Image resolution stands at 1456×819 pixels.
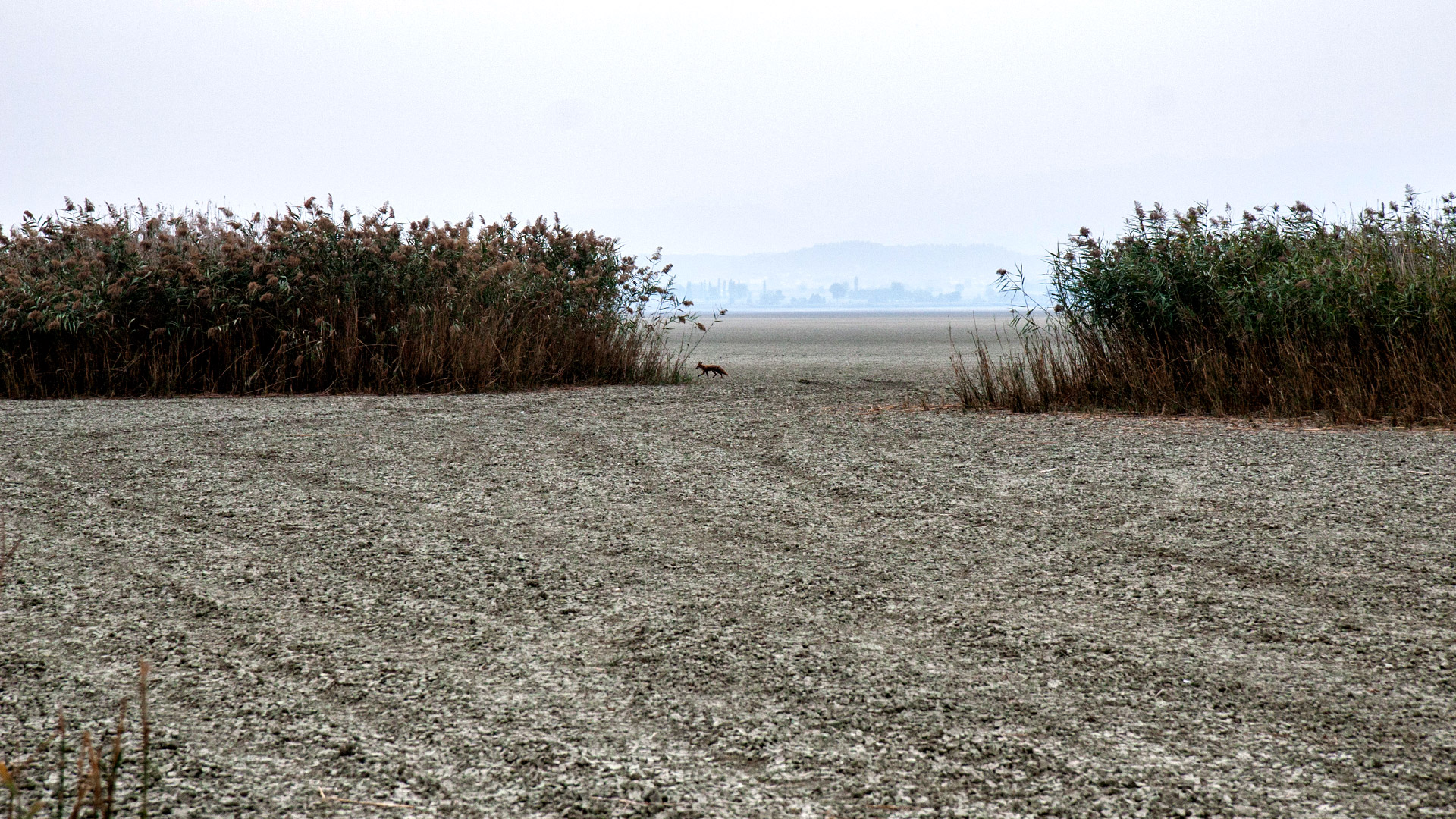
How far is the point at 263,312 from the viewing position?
9648 millimetres

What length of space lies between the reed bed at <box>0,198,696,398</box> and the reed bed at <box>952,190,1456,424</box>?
449cm

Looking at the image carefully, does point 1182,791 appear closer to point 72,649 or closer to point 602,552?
point 602,552

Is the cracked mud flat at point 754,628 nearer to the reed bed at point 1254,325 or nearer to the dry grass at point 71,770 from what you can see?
the dry grass at point 71,770

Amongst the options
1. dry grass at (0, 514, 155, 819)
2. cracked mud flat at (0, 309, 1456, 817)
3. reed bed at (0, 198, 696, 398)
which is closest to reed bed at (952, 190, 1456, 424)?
cracked mud flat at (0, 309, 1456, 817)

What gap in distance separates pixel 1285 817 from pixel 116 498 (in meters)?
4.67

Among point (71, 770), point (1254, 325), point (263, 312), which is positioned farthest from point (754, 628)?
point (263, 312)

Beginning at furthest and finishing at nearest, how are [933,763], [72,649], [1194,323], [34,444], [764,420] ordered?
1. [1194,323]
2. [764,420]
3. [34,444]
4. [72,649]
5. [933,763]

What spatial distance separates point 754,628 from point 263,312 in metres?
7.94

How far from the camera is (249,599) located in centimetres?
330

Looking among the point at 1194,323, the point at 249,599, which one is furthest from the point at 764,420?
the point at 249,599

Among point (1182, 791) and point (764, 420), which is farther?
point (764, 420)

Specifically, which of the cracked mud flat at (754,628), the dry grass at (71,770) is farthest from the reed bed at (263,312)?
the dry grass at (71,770)

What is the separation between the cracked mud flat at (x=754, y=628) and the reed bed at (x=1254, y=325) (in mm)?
1894

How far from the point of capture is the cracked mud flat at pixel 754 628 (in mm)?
2145
